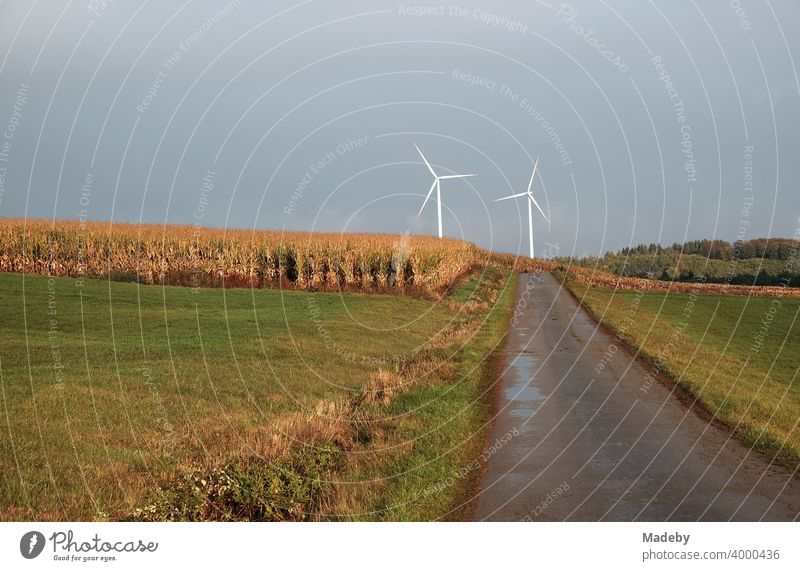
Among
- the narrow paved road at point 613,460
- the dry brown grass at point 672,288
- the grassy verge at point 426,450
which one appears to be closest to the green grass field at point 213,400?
the grassy verge at point 426,450

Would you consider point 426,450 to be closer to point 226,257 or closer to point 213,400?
point 213,400

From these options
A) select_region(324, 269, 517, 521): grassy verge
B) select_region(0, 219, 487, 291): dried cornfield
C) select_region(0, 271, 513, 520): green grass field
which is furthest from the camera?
select_region(0, 219, 487, 291): dried cornfield

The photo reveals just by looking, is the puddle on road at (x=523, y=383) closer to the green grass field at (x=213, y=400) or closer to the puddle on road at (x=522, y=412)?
the puddle on road at (x=522, y=412)

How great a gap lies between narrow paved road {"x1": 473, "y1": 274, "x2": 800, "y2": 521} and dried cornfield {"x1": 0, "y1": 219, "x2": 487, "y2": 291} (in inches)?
965

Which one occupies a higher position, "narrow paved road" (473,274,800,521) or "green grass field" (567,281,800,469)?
"narrow paved road" (473,274,800,521)

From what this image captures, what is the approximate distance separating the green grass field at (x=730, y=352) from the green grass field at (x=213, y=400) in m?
4.43

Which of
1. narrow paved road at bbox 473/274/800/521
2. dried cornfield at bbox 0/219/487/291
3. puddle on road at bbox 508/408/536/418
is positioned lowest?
puddle on road at bbox 508/408/536/418

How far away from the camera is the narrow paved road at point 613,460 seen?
9055 mm

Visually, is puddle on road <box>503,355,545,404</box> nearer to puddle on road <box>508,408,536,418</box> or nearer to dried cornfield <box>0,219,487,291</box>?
puddle on road <box>508,408,536,418</box>

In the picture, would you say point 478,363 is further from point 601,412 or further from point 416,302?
point 416,302

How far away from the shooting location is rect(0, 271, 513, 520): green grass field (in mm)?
10102

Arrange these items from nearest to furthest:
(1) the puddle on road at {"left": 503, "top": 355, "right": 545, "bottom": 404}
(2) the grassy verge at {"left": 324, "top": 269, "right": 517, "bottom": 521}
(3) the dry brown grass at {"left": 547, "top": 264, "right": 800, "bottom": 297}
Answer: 1. (2) the grassy verge at {"left": 324, "top": 269, "right": 517, "bottom": 521}
2. (1) the puddle on road at {"left": 503, "top": 355, "right": 545, "bottom": 404}
3. (3) the dry brown grass at {"left": 547, "top": 264, "right": 800, "bottom": 297}

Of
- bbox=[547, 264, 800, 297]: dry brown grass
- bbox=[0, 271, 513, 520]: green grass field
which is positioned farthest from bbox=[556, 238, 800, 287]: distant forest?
bbox=[0, 271, 513, 520]: green grass field

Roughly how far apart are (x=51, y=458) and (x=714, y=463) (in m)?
8.95
